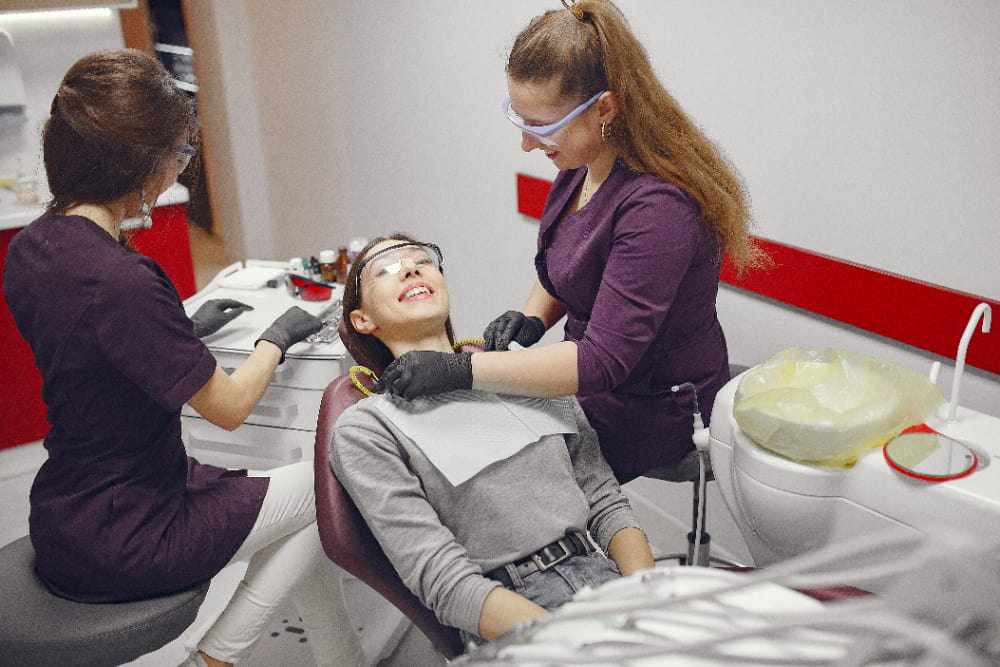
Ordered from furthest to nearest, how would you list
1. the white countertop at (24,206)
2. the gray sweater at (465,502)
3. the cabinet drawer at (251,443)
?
the white countertop at (24,206), the cabinet drawer at (251,443), the gray sweater at (465,502)

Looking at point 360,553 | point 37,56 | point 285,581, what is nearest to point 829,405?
point 360,553

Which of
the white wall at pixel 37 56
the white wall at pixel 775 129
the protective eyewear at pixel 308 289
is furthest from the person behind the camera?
the white wall at pixel 37 56

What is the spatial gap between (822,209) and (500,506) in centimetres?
95

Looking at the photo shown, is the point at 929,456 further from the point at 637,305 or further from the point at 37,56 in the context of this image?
the point at 37,56

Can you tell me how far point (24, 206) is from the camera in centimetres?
278

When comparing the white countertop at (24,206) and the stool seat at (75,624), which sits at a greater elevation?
the white countertop at (24,206)

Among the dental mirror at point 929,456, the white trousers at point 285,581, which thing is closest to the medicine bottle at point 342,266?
the white trousers at point 285,581

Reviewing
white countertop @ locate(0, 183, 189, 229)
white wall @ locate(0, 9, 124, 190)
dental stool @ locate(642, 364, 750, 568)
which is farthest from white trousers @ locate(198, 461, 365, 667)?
white wall @ locate(0, 9, 124, 190)

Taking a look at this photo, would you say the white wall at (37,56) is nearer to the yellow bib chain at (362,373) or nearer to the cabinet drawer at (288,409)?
the cabinet drawer at (288,409)

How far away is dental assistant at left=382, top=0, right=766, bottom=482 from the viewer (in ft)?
4.43

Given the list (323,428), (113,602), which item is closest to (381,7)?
(323,428)

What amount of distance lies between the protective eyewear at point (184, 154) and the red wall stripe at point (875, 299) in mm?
1228

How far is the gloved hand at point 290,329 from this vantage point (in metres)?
1.78

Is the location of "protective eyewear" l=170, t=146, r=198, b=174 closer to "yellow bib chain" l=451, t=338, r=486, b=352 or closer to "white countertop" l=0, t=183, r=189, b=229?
"yellow bib chain" l=451, t=338, r=486, b=352
